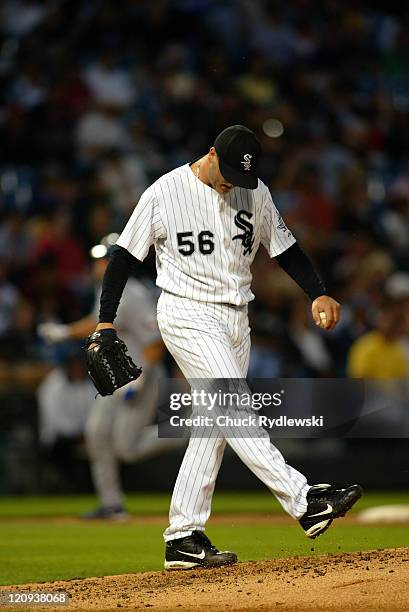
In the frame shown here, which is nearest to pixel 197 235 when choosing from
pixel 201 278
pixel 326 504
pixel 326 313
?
pixel 201 278

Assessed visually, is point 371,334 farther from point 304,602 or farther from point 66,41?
point 304,602

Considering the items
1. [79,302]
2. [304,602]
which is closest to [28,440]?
[79,302]

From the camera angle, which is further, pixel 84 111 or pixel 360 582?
pixel 84 111

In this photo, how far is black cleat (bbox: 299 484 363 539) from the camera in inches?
196

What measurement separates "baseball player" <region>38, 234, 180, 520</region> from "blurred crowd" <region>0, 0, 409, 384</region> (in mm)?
2314

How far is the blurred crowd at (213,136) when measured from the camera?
40.8 feet

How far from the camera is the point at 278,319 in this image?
12367mm

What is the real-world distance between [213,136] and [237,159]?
9.02 m

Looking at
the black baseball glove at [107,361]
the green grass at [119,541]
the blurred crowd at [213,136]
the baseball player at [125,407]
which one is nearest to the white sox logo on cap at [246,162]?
the black baseball glove at [107,361]

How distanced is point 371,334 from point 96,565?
19.4 feet

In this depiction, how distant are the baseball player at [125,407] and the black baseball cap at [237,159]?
3926mm

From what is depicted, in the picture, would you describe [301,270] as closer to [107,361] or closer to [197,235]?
[197,235]

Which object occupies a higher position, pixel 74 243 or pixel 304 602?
pixel 74 243

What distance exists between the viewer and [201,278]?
17.6 ft
